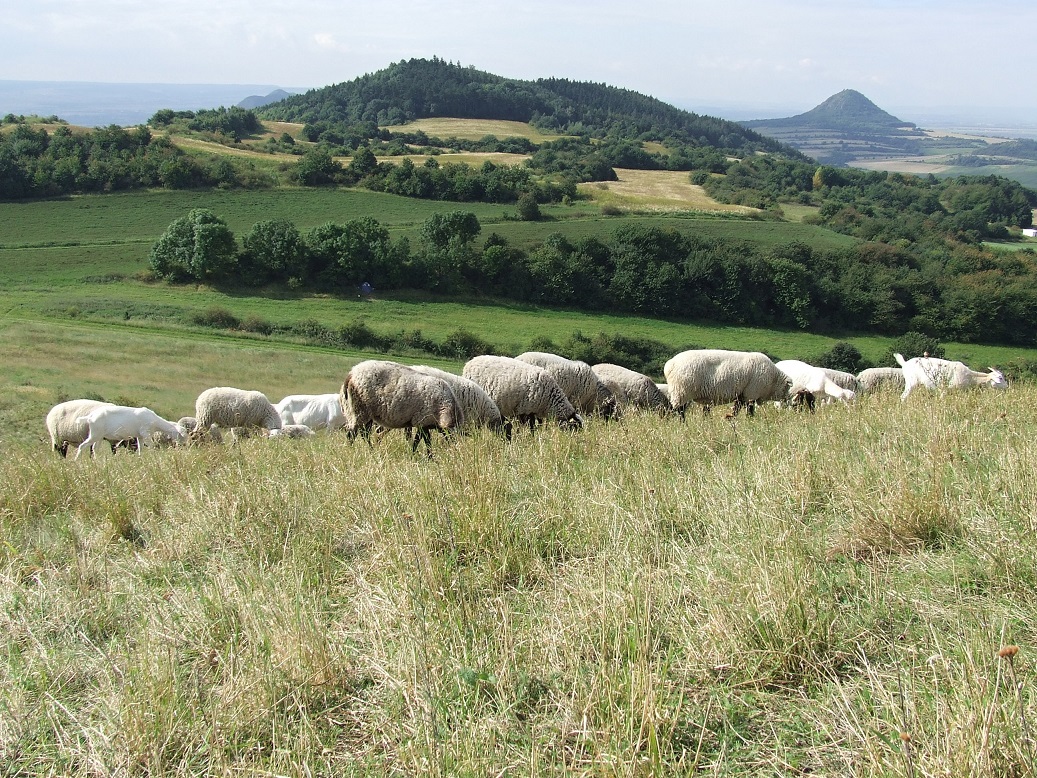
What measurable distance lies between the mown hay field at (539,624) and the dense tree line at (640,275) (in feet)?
200

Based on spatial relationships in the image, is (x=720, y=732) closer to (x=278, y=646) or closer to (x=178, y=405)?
(x=278, y=646)

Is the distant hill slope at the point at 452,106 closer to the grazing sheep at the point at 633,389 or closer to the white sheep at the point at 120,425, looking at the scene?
the white sheep at the point at 120,425

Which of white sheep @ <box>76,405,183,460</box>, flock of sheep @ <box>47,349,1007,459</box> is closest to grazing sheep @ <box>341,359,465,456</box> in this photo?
flock of sheep @ <box>47,349,1007,459</box>

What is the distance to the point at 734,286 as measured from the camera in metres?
65.9

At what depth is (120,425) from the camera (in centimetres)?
1697

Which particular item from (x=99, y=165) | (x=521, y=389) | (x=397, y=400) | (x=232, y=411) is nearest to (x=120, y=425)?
(x=232, y=411)

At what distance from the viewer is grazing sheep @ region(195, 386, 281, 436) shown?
65.2ft

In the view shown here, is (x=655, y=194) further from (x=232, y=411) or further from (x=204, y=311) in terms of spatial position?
(x=232, y=411)

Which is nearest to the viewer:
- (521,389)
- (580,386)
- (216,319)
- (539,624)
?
(539,624)

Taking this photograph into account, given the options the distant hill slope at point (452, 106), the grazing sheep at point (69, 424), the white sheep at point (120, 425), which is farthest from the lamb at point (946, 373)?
the distant hill slope at point (452, 106)

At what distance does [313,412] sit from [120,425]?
644cm

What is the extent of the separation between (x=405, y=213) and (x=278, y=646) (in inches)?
3334

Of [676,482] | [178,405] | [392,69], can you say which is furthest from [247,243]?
[392,69]

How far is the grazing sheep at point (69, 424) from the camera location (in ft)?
56.5
